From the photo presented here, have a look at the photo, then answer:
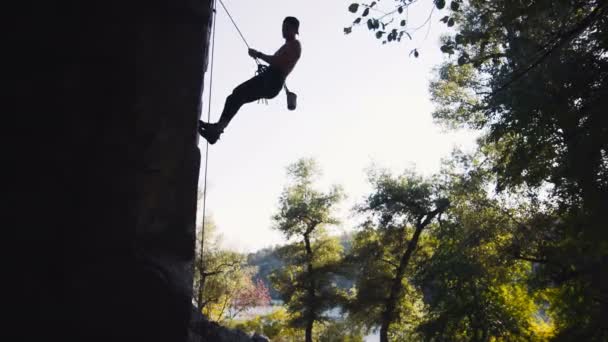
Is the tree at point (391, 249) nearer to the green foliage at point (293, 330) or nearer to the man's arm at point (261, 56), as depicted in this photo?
the green foliage at point (293, 330)

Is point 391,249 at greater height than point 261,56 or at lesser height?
lesser

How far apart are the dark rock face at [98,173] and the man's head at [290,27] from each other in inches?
90.7

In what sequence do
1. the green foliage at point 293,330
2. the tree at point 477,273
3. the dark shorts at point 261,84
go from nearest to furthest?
the dark shorts at point 261,84 < the tree at point 477,273 < the green foliage at point 293,330

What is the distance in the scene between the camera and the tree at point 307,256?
25.8 m

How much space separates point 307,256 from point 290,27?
2211 centimetres

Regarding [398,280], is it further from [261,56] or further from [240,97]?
[261,56]

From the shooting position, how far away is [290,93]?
21.4ft

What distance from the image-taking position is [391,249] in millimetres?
23000

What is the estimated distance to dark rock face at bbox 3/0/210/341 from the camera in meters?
3.17

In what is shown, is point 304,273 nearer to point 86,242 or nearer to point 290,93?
point 290,93

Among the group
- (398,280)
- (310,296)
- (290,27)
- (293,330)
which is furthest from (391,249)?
(290,27)

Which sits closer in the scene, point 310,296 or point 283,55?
point 283,55

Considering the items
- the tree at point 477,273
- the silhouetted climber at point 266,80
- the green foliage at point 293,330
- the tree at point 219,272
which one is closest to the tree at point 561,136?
the tree at point 477,273

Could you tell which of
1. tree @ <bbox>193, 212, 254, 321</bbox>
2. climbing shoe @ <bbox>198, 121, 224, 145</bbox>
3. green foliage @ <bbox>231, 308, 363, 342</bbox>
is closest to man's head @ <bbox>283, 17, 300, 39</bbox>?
climbing shoe @ <bbox>198, 121, 224, 145</bbox>
